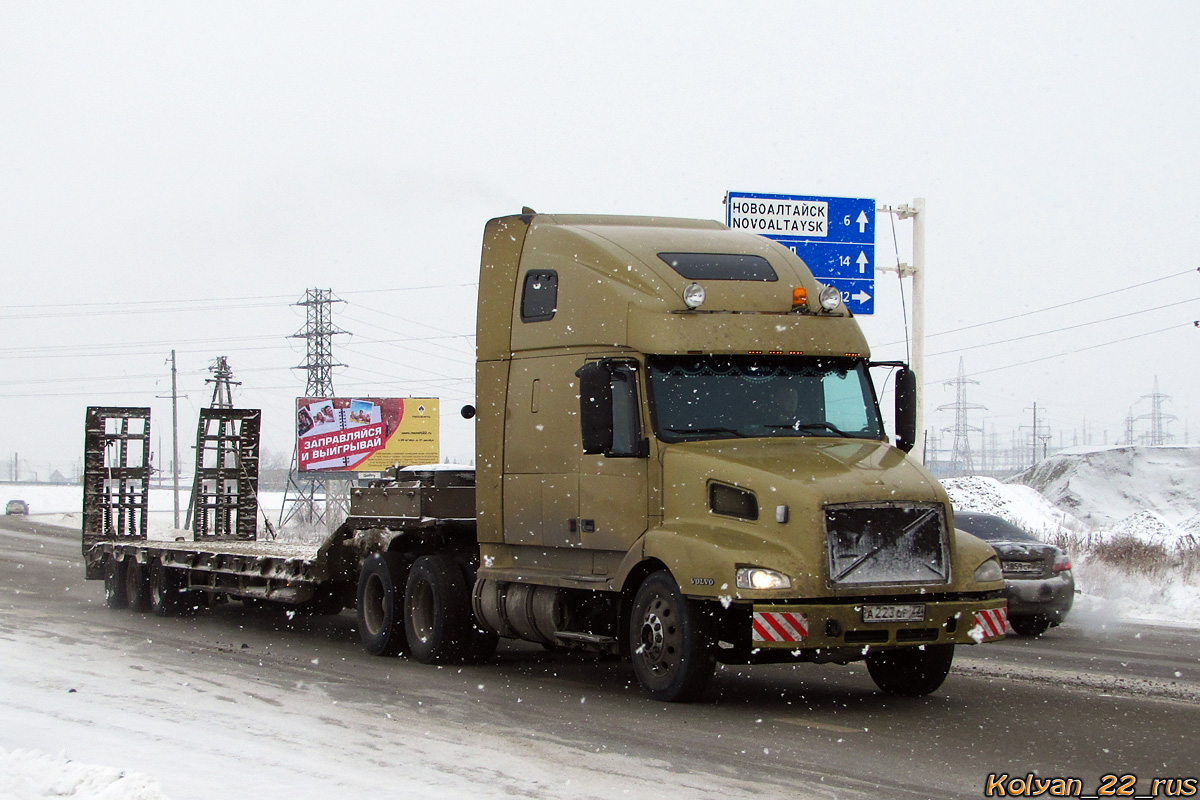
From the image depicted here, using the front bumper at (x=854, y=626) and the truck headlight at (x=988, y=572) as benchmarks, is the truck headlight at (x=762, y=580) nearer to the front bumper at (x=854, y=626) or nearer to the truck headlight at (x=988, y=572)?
the front bumper at (x=854, y=626)

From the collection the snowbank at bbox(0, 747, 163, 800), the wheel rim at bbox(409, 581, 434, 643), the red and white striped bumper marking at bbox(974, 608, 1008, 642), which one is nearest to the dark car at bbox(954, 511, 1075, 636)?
the red and white striped bumper marking at bbox(974, 608, 1008, 642)

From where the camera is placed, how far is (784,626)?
9.70 meters

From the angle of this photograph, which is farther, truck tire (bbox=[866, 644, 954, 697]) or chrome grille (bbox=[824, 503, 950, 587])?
truck tire (bbox=[866, 644, 954, 697])

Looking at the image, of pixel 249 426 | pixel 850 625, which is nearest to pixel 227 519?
pixel 249 426

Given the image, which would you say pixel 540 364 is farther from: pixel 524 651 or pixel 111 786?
pixel 111 786

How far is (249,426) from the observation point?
75.9 ft

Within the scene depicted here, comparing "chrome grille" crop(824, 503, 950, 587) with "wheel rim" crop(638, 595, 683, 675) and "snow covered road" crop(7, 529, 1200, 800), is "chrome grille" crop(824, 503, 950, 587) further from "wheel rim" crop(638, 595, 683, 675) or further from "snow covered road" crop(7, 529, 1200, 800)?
"wheel rim" crop(638, 595, 683, 675)

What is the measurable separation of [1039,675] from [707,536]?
13.3 feet

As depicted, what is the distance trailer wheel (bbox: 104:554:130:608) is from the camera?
68.7 feet

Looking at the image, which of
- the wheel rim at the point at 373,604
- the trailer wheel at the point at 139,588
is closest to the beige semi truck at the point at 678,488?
the wheel rim at the point at 373,604

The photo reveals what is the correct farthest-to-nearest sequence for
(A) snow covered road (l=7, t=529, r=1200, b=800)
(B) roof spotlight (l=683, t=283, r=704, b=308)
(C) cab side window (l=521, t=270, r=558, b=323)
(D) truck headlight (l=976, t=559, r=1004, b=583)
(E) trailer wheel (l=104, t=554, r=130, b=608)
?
(E) trailer wheel (l=104, t=554, r=130, b=608)
(C) cab side window (l=521, t=270, r=558, b=323)
(B) roof spotlight (l=683, t=283, r=704, b=308)
(D) truck headlight (l=976, t=559, r=1004, b=583)
(A) snow covered road (l=7, t=529, r=1200, b=800)

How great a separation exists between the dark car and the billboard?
4285cm

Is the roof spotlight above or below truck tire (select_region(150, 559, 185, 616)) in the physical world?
above

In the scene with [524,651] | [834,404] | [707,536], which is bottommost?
[524,651]
